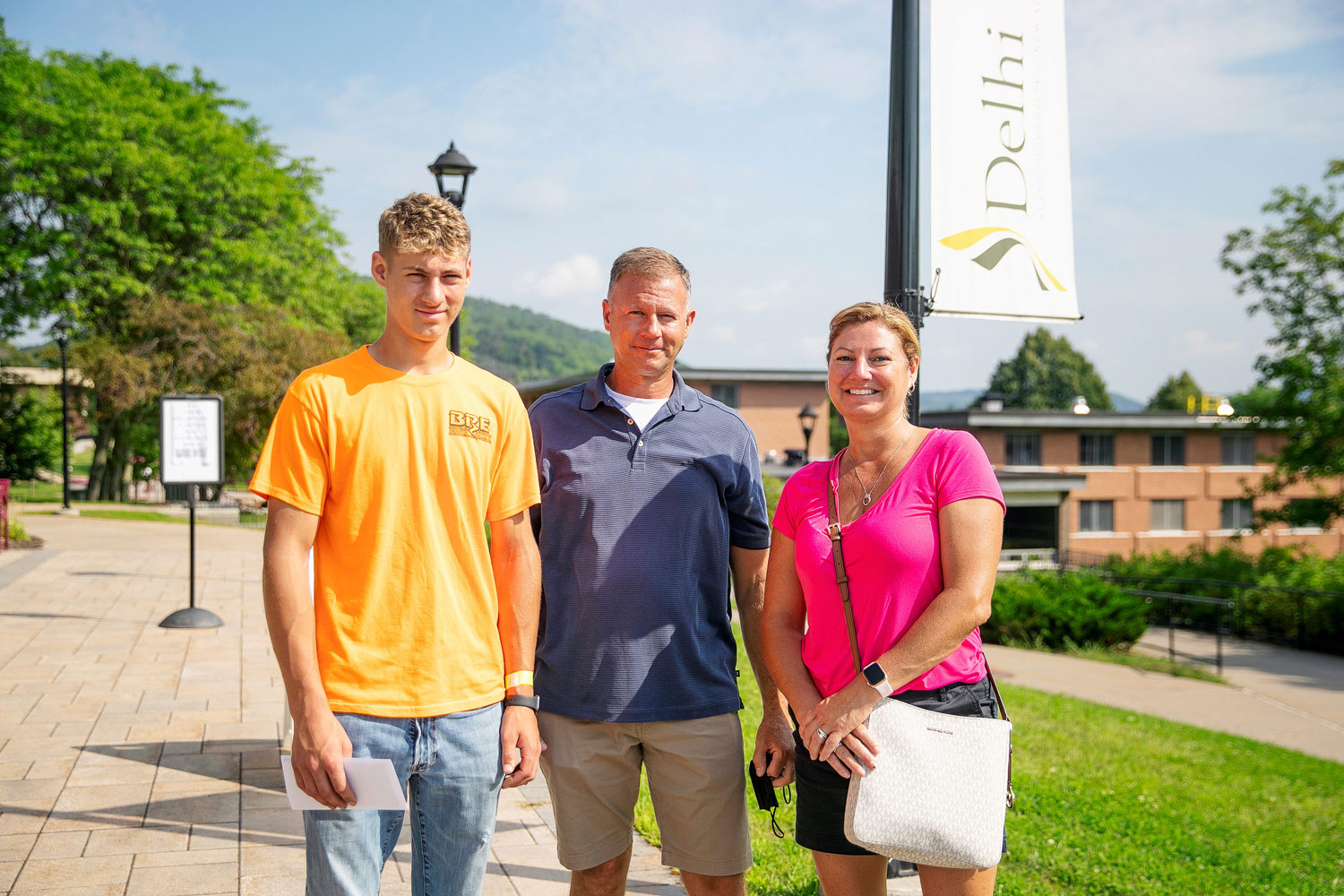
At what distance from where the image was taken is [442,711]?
2.06 m

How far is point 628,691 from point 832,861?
67 centimetres

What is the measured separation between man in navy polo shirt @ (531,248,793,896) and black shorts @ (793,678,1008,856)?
0.69 ft

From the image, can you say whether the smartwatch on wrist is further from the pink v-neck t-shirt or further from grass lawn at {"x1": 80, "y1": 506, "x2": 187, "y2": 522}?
grass lawn at {"x1": 80, "y1": 506, "x2": 187, "y2": 522}

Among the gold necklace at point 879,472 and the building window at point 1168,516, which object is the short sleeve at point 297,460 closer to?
the gold necklace at point 879,472

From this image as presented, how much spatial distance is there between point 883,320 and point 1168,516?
41.5 m

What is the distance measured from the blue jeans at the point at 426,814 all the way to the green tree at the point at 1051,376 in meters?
94.2

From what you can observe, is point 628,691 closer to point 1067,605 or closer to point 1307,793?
point 1307,793

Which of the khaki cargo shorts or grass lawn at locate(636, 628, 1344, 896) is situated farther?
grass lawn at locate(636, 628, 1344, 896)

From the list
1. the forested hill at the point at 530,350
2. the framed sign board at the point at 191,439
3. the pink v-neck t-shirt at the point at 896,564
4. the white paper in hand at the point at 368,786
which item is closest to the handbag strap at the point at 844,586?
the pink v-neck t-shirt at the point at 896,564

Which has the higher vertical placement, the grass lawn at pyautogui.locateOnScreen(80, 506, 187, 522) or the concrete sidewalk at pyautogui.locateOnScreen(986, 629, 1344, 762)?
the grass lawn at pyautogui.locateOnScreen(80, 506, 187, 522)

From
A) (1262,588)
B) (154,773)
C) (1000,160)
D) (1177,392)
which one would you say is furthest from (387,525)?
(1177,392)

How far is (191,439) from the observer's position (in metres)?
9.29

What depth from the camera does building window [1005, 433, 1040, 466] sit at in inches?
1465

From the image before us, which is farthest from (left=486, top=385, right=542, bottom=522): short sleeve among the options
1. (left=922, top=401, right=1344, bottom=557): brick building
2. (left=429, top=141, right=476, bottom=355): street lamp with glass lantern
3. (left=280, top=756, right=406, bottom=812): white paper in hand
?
(left=922, top=401, right=1344, bottom=557): brick building
